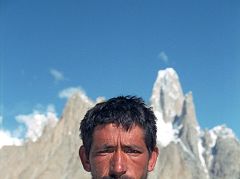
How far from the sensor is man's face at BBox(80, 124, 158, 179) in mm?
3959

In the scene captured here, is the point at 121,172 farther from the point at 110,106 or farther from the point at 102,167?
the point at 110,106

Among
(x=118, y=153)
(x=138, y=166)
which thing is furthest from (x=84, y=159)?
(x=138, y=166)

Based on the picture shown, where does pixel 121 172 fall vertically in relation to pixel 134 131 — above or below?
below

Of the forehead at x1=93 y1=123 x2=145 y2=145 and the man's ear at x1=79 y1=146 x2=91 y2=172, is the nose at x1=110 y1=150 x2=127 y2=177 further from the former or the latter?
the man's ear at x1=79 y1=146 x2=91 y2=172

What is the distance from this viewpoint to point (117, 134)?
4.08 metres

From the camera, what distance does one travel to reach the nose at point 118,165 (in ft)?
12.7

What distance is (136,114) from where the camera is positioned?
423 cm

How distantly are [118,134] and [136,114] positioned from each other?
26 cm

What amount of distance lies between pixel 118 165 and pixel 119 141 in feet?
0.75

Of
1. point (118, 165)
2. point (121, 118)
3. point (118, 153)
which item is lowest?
point (118, 165)

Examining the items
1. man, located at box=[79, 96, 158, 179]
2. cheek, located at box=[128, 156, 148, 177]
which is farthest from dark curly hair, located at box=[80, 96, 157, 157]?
cheek, located at box=[128, 156, 148, 177]

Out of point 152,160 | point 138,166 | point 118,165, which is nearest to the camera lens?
point 118,165

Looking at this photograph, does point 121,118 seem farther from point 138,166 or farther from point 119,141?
point 138,166

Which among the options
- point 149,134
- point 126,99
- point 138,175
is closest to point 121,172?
point 138,175
